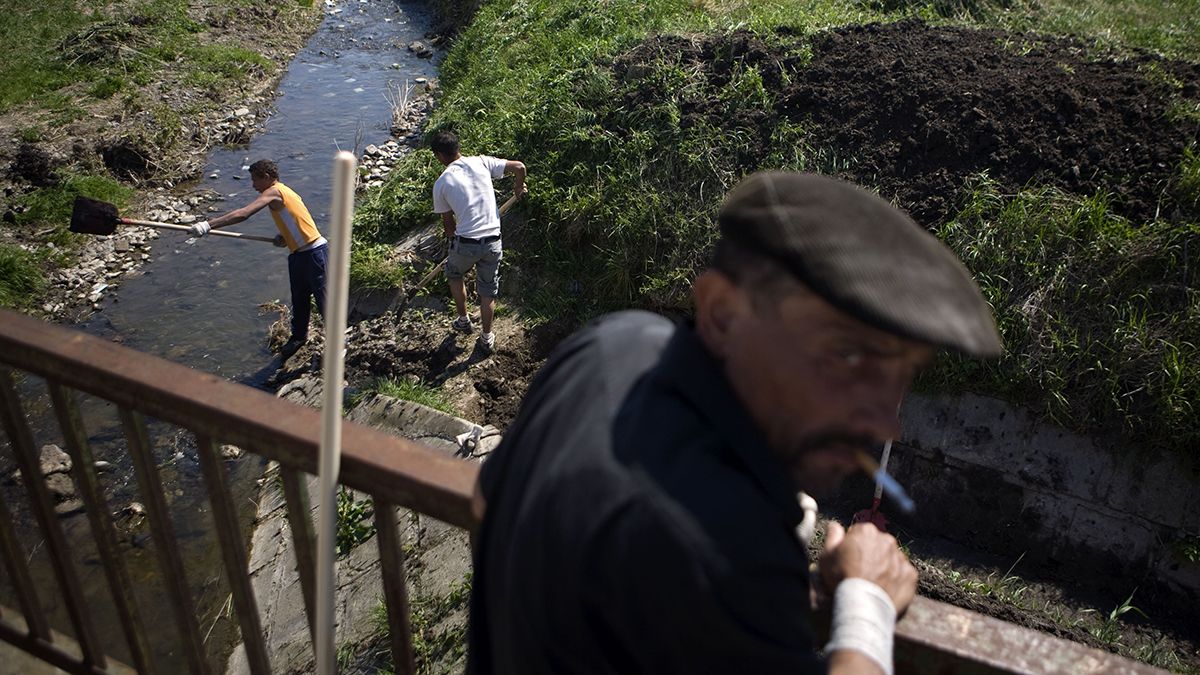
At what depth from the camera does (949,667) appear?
1.29 meters

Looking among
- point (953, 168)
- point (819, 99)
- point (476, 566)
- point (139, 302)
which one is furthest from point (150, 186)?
point (476, 566)

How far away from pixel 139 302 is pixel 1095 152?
8.83 metres

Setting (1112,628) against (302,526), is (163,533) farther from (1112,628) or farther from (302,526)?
(1112,628)

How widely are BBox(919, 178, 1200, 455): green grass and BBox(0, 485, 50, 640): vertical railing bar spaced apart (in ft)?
16.6

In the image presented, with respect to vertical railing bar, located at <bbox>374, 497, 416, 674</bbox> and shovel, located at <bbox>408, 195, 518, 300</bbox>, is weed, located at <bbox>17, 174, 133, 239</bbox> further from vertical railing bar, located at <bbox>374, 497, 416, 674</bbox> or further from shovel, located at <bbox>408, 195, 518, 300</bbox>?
vertical railing bar, located at <bbox>374, 497, 416, 674</bbox>

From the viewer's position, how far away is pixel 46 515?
81.9 inches

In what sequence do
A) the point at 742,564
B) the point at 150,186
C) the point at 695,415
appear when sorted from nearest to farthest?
the point at 742,564 → the point at 695,415 → the point at 150,186

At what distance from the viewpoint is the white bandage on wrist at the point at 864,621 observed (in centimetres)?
114

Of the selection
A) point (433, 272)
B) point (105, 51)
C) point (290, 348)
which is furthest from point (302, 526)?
point (105, 51)

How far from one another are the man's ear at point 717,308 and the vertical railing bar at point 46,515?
1.78 meters

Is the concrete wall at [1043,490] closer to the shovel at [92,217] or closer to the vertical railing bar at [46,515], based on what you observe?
the vertical railing bar at [46,515]

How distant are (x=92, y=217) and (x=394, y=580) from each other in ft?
21.4

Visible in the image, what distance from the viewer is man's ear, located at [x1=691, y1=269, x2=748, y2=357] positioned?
43.7 inches

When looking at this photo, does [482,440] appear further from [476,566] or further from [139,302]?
[139,302]
